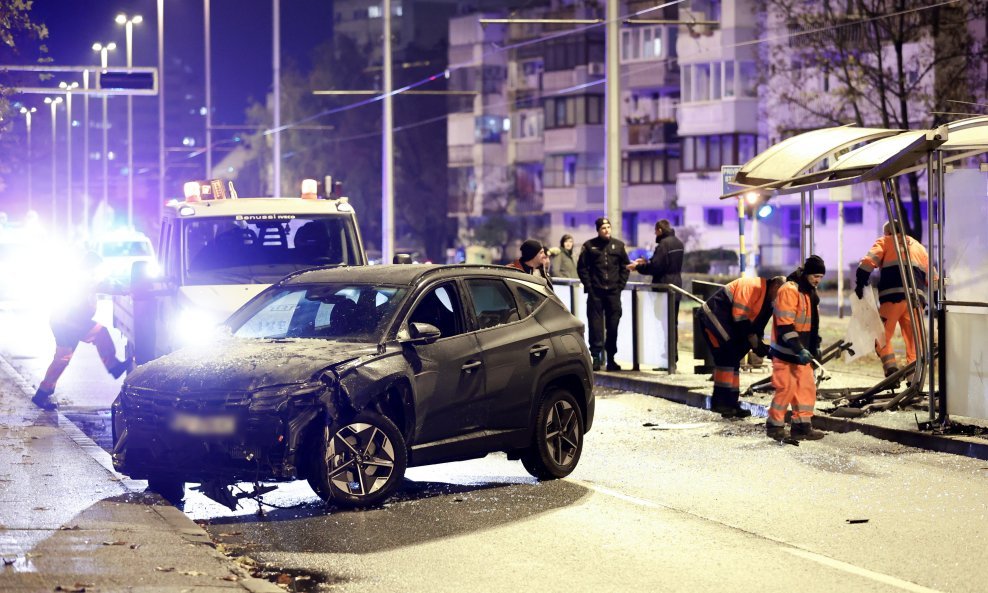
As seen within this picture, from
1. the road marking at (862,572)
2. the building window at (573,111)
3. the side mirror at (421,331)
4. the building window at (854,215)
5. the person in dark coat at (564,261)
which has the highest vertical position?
the building window at (573,111)

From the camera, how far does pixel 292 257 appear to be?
17.0 metres

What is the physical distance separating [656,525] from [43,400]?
28.8 feet

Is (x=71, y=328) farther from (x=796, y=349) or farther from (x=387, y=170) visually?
(x=387, y=170)

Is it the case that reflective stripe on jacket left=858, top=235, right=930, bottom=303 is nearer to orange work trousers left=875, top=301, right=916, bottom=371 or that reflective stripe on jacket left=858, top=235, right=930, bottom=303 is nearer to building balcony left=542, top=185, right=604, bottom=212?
orange work trousers left=875, top=301, right=916, bottom=371

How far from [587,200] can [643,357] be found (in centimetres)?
6468

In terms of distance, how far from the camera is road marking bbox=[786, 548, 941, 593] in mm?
8211

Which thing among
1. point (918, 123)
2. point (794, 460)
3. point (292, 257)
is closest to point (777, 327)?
point (794, 460)

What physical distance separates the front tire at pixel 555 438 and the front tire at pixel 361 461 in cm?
142

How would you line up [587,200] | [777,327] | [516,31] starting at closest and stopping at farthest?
[777,327], [587,200], [516,31]

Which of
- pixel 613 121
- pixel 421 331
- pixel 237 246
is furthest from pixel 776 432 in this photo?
pixel 613 121

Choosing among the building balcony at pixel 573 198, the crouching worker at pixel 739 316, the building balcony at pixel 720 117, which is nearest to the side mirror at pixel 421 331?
the crouching worker at pixel 739 316

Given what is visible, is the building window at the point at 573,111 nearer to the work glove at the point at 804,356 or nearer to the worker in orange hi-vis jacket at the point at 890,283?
the worker in orange hi-vis jacket at the point at 890,283

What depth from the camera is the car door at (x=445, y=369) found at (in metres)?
10.9

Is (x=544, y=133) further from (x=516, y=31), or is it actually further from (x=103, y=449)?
(x=103, y=449)
